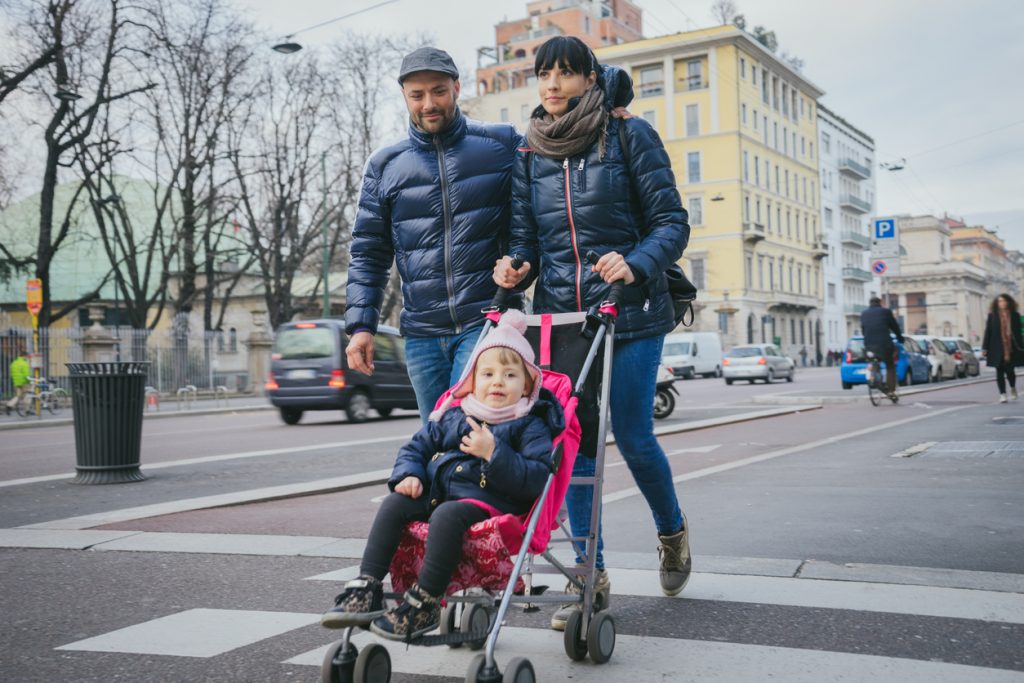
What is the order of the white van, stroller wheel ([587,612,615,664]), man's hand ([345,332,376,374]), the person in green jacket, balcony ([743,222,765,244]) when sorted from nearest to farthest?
stroller wheel ([587,612,615,664]), man's hand ([345,332,376,374]), the person in green jacket, the white van, balcony ([743,222,765,244])

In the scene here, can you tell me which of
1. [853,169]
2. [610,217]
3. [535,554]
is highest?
[853,169]

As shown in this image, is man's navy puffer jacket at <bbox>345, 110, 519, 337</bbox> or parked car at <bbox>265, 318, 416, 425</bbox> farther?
parked car at <bbox>265, 318, 416, 425</bbox>

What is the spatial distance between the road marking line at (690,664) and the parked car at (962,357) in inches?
1274

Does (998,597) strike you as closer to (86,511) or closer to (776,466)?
(776,466)

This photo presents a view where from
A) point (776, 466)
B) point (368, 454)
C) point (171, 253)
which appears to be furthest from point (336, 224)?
point (776, 466)

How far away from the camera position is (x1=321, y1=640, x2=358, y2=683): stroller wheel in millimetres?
2920

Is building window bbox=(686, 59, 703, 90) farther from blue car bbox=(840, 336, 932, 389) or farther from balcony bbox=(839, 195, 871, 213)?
blue car bbox=(840, 336, 932, 389)

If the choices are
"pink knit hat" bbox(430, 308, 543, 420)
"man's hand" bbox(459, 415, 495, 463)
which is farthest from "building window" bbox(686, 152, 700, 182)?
"man's hand" bbox(459, 415, 495, 463)

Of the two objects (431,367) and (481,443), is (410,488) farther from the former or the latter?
(431,367)

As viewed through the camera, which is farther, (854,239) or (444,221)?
(854,239)

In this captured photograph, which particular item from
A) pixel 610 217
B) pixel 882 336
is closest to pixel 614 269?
pixel 610 217

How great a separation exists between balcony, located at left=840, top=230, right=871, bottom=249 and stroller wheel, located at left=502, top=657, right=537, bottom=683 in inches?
3642

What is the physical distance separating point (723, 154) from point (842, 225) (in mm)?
27208

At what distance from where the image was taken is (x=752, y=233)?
68.6 meters
